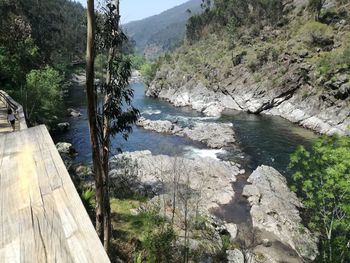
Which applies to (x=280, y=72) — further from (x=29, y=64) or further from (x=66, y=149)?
(x=29, y=64)

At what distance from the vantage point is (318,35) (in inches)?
3059

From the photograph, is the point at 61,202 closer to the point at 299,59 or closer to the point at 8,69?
the point at 8,69

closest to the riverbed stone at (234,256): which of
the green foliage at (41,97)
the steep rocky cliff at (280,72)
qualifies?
the green foliage at (41,97)

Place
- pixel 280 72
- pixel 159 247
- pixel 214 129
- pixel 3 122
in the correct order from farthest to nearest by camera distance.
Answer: pixel 280 72 < pixel 214 129 < pixel 159 247 < pixel 3 122

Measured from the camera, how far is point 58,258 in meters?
1.62

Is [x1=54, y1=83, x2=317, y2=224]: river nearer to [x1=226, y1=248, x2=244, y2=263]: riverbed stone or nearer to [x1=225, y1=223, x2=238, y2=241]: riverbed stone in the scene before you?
[x1=225, y1=223, x2=238, y2=241]: riverbed stone

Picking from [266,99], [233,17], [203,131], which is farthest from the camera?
[233,17]

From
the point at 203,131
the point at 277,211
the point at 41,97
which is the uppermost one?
the point at 41,97

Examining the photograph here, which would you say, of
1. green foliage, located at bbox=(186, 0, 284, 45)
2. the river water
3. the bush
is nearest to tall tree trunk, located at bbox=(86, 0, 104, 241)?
the river water

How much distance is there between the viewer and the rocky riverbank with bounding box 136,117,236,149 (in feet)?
170

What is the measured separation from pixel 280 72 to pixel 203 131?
30.4 metres

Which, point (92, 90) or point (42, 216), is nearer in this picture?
point (42, 216)

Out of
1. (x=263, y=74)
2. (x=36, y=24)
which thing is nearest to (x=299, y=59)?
(x=263, y=74)

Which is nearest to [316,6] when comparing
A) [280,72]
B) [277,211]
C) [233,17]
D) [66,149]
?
[280,72]
